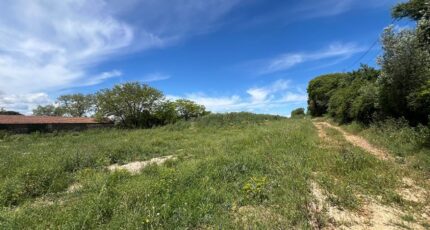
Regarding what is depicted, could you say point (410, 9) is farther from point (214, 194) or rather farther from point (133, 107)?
point (133, 107)

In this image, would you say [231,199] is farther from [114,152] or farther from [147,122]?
→ [147,122]

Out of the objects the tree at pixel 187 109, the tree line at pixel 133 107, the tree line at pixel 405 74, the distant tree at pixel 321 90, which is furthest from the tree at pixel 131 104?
the tree line at pixel 405 74

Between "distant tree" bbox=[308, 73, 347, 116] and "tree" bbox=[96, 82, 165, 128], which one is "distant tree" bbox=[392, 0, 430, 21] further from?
"tree" bbox=[96, 82, 165, 128]

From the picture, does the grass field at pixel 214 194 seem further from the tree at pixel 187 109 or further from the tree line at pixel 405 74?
the tree at pixel 187 109

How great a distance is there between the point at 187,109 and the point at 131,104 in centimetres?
1756

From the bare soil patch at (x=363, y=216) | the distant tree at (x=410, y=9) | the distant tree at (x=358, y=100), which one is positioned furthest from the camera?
the distant tree at (x=358, y=100)

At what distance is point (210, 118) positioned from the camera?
30.8 m

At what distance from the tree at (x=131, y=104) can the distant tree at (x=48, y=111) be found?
90.1 feet

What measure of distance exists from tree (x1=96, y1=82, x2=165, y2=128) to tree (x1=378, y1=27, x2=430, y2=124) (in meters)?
29.4

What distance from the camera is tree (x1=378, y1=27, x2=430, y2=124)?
31.9 ft

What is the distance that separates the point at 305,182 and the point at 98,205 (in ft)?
13.3

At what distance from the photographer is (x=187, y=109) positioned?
167 ft

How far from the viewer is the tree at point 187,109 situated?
160 ft

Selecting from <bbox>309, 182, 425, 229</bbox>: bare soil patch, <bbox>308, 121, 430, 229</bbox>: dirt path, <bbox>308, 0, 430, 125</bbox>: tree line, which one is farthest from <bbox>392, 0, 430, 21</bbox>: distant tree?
<bbox>309, 182, 425, 229</bbox>: bare soil patch
